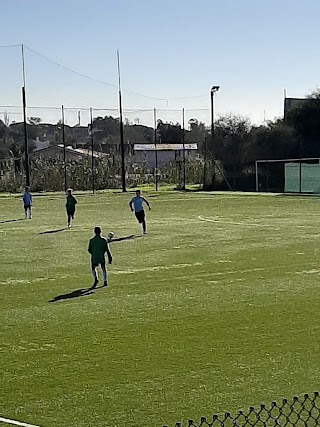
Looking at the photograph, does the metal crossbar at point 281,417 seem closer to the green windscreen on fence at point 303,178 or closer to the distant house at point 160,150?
the green windscreen on fence at point 303,178

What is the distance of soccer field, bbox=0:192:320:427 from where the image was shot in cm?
1037

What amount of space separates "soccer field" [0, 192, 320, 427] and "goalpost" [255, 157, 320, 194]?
32.1 metres

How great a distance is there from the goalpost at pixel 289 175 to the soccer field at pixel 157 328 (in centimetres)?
3212

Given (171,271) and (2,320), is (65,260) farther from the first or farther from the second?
(2,320)

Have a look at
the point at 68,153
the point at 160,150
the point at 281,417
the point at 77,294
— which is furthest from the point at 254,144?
the point at 281,417

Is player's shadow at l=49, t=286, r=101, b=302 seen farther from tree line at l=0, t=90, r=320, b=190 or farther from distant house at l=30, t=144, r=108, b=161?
distant house at l=30, t=144, r=108, b=161

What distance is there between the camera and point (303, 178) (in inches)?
2442

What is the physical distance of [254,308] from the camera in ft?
52.7

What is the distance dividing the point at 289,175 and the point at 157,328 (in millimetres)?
50790

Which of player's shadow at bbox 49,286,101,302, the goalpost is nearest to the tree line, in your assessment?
the goalpost

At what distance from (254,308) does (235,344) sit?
3029 millimetres

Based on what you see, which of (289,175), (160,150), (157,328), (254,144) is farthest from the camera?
(160,150)

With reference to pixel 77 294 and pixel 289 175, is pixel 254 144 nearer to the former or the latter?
pixel 289 175

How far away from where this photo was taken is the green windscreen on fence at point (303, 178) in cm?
6084
